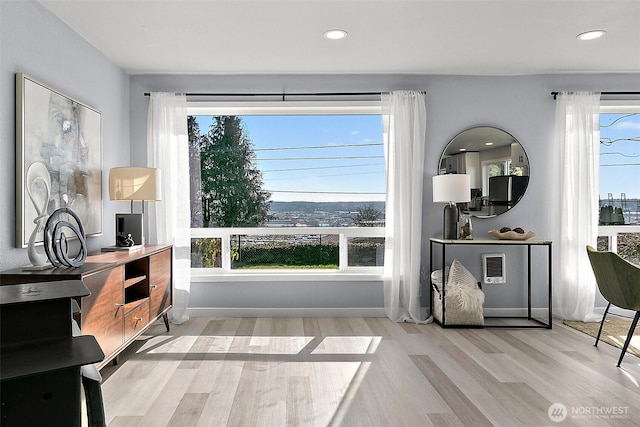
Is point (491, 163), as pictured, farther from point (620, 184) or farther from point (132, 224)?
point (132, 224)

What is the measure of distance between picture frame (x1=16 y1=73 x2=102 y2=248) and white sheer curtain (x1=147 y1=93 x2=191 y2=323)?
2.17 ft

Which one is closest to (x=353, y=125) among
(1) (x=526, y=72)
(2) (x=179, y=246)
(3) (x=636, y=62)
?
(1) (x=526, y=72)

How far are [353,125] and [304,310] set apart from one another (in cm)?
199

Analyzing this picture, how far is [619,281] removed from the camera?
3.21 meters

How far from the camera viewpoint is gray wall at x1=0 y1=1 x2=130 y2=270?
260cm

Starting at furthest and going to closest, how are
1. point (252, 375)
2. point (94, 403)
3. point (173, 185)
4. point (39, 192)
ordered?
point (173, 185), point (252, 375), point (39, 192), point (94, 403)

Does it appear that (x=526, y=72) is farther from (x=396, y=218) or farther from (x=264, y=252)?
(x=264, y=252)

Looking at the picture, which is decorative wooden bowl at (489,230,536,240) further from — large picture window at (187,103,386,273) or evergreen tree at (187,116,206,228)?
evergreen tree at (187,116,206,228)

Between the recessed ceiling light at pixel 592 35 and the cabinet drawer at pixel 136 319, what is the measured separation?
4.00 meters

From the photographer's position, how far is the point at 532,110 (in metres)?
4.60

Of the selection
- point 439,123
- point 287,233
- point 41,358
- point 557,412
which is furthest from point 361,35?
point 41,358

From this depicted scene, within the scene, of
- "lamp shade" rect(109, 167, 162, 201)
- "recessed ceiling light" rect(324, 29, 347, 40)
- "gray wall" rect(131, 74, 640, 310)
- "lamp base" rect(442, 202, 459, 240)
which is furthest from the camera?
"gray wall" rect(131, 74, 640, 310)

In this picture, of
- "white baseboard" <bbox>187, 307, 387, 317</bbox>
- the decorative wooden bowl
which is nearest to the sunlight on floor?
"white baseboard" <bbox>187, 307, 387, 317</bbox>

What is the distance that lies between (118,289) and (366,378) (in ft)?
5.72
